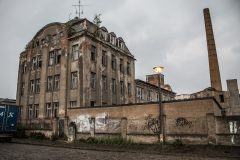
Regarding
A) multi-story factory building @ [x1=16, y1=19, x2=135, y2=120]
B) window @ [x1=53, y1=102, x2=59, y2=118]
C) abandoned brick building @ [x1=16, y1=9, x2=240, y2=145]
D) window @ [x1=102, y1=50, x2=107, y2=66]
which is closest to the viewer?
abandoned brick building @ [x1=16, y1=9, x2=240, y2=145]

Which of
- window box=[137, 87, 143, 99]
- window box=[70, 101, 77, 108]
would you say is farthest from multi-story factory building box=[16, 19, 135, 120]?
window box=[137, 87, 143, 99]

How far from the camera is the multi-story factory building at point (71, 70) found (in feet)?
78.1

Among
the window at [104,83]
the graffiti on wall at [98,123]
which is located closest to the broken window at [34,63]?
the window at [104,83]

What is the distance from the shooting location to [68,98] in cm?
2373

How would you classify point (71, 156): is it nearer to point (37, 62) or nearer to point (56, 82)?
point (56, 82)

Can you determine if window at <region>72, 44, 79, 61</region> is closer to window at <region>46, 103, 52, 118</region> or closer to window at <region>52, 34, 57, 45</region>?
window at <region>52, 34, 57, 45</region>

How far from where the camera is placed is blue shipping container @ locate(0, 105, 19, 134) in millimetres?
19109

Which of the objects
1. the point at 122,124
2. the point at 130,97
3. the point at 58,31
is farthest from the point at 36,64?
the point at 122,124

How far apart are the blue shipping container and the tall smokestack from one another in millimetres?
26611

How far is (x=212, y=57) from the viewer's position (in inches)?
1331

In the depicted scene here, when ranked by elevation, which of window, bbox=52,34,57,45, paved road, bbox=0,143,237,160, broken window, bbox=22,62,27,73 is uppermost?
window, bbox=52,34,57,45

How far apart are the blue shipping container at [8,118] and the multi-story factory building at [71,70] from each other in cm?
477

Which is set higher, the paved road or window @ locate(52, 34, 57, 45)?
window @ locate(52, 34, 57, 45)

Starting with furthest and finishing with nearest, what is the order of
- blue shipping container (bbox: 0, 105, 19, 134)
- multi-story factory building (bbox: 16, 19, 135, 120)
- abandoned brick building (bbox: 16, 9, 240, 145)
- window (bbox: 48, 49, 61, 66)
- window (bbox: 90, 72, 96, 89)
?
1. window (bbox: 48, 49, 61, 66)
2. window (bbox: 90, 72, 96, 89)
3. multi-story factory building (bbox: 16, 19, 135, 120)
4. blue shipping container (bbox: 0, 105, 19, 134)
5. abandoned brick building (bbox: 16, 9, 240, 145)
